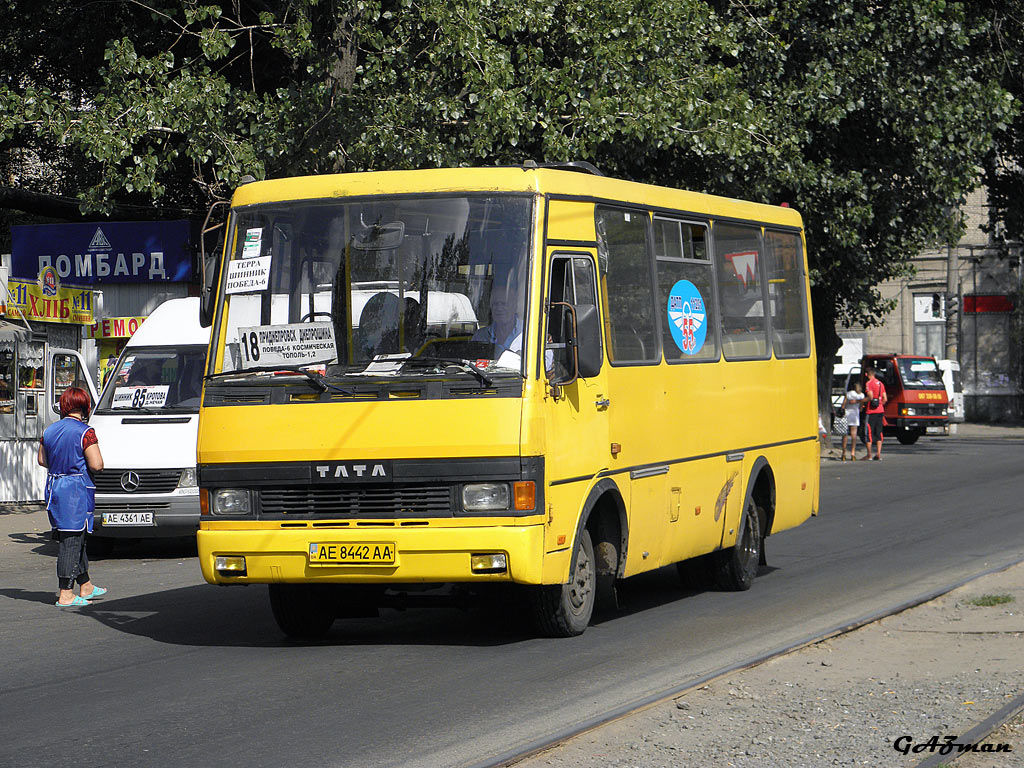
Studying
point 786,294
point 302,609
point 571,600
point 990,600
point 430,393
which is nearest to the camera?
point 430,393

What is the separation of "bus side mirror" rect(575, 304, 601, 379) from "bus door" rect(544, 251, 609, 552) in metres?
0.03

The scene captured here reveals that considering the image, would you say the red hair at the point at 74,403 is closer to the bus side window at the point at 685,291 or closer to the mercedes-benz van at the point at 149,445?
the mercedes-benz van at the point at 149,445

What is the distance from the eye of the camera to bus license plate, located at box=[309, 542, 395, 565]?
8.72 metres

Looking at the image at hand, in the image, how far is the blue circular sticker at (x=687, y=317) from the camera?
1083 centimetres

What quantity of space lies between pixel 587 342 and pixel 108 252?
19.2 m

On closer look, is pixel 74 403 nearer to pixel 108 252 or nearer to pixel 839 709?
pixel 839 709

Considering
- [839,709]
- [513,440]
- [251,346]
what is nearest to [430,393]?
[513,440]

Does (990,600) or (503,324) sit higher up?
(503,324)

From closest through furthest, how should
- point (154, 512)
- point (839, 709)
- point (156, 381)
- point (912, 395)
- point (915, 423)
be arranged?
point (839, 709)
point (154, 512)
point (156, 381)
point (915, 423)
point (912, 395)

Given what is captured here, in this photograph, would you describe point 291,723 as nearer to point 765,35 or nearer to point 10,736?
point 10,736

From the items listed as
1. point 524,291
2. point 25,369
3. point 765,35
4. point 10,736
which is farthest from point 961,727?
point 765,35

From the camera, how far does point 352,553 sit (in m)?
8.77

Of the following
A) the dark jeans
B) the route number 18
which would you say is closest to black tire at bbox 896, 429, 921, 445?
the dark jeans

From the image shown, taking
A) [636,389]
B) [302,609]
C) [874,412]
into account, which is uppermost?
[636,389]
